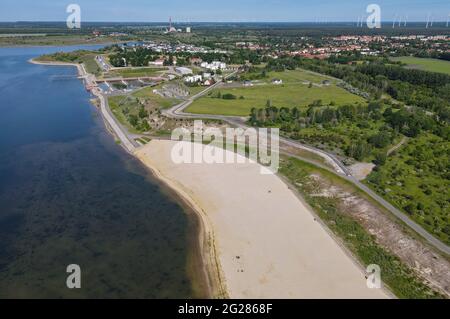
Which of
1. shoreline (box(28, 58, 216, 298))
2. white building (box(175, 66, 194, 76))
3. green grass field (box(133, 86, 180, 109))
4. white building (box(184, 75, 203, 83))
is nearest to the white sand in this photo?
shoreline (box(28, 58, 216, 298))

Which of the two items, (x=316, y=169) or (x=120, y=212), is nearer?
(x=120, y=212)

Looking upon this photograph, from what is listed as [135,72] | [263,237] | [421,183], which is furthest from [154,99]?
[421,183]

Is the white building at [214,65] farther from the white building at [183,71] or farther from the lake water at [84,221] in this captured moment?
the lake water at [84,221]

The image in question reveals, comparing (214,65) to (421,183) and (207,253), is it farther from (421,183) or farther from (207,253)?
(207,253)
